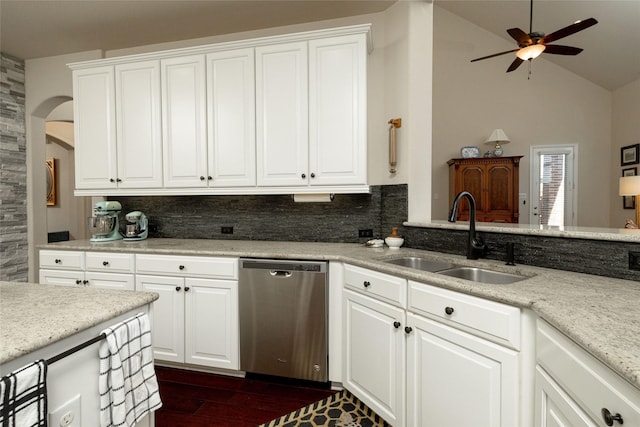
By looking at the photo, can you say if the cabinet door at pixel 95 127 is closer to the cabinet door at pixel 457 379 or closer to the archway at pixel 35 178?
the archway at pixel 35 178

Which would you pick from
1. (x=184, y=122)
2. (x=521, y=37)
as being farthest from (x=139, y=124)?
(x=521, y=37)

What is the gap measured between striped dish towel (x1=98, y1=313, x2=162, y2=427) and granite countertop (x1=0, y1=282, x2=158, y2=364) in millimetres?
71

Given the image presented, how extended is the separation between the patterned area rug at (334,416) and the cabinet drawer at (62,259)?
6.33 ft

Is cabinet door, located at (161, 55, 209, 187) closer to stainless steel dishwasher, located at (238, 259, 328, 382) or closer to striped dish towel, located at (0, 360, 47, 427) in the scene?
stainless steel dishwasher, located at (238, 259, 328, 382)

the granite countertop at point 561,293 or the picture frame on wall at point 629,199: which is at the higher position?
the picture frame on wall at point 629,199

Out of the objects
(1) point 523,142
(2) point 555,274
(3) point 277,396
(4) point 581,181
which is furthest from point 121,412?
(4) point 581,181

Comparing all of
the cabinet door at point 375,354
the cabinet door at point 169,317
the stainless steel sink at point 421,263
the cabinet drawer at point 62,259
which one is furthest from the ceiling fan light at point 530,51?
the cabinet drawer at point 62,259

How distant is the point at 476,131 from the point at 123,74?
18.4 feet

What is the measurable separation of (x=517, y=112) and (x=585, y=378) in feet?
21.4

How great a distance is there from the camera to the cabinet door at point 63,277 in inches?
103

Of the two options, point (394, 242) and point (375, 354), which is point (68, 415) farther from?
point (394, 242)

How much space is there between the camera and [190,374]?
246cm

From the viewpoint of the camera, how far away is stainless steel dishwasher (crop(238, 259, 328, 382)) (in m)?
2.17

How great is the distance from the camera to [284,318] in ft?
7.28
